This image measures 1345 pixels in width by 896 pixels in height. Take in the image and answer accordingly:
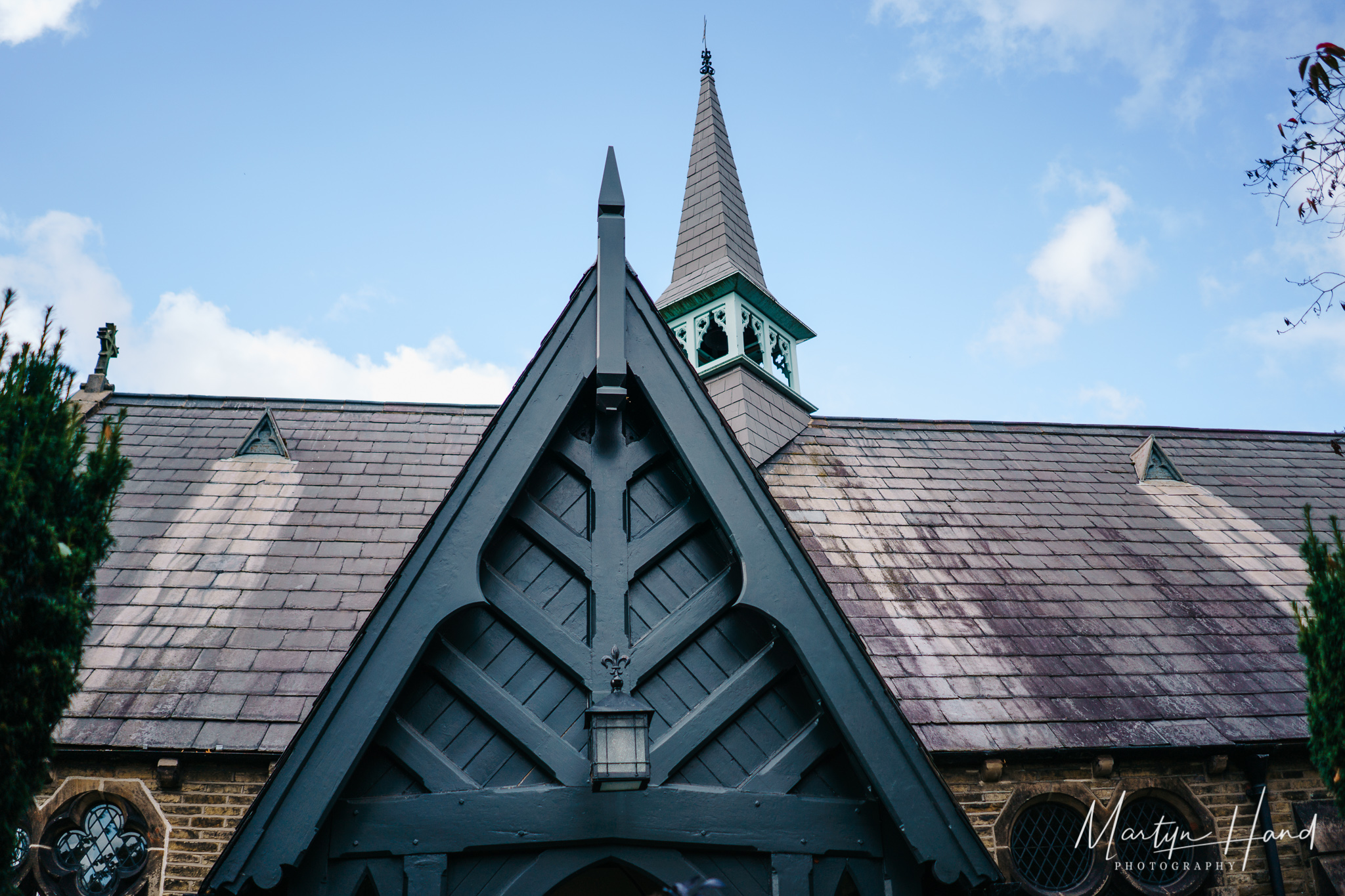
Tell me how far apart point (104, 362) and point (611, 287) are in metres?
10.1

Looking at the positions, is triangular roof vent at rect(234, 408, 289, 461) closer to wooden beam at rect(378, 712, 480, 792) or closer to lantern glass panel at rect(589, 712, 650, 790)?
wooden beam at rect(378, 712, 480, 792)

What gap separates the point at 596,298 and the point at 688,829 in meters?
2.88

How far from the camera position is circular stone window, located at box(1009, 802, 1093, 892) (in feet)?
24.9

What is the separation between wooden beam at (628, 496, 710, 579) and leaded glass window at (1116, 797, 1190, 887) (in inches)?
215

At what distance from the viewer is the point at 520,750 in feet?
14.9

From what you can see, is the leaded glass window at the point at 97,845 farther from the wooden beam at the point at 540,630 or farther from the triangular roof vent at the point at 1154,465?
the triangular roof vent at the point at 1154,465

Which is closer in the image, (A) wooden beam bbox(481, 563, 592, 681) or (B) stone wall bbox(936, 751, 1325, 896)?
(A) wooden beam bbox(481, 563, 592, 681)

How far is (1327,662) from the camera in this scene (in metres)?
5.50

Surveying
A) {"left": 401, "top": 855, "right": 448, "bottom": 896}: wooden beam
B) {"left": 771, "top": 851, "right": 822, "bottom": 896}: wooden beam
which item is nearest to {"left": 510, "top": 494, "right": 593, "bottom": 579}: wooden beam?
{"left": 401, "top": 855, "right": 448, "bottom": 896}: wooden beam

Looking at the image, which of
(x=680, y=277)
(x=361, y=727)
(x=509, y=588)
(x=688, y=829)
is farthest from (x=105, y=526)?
(x=680, y=277)

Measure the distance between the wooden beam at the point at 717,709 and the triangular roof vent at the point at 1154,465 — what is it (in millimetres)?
9392

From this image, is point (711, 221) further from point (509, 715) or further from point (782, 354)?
point (509, 715)

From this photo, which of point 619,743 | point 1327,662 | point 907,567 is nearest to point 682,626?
point 619,743

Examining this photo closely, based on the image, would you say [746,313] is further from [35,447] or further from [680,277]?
[35,447]
